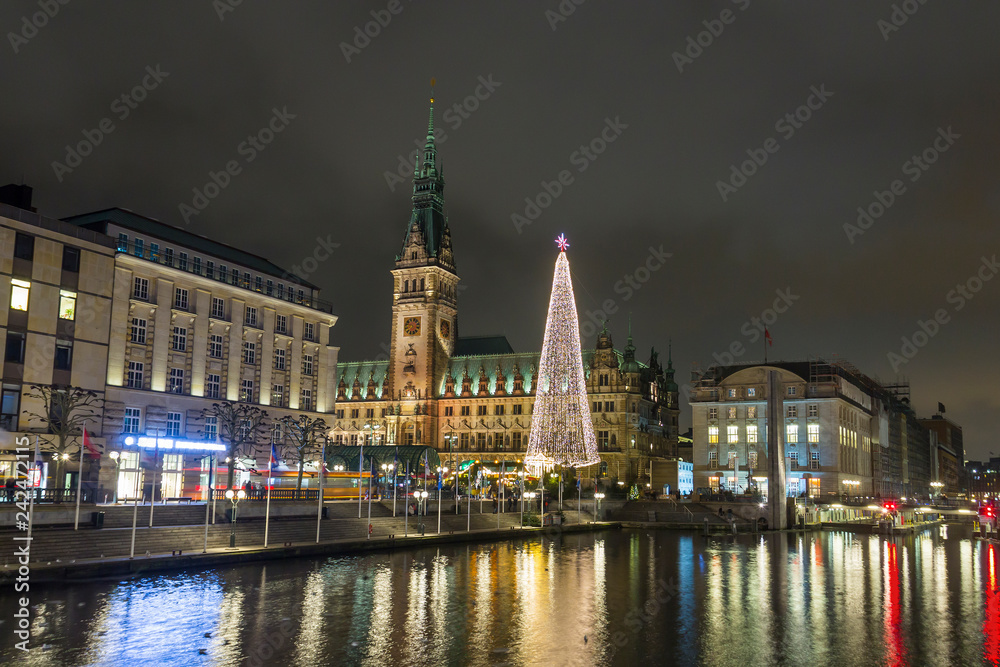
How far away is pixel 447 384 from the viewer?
582 feet

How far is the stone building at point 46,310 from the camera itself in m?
66.7

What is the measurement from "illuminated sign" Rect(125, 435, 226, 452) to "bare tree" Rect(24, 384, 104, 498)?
387 centimetres

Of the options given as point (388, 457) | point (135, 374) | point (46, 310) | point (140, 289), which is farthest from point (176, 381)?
point (388, 457)

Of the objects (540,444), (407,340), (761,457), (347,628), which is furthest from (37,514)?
(407,340)

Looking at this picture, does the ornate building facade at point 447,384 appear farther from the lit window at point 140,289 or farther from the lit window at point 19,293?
the lit window at point 19,293

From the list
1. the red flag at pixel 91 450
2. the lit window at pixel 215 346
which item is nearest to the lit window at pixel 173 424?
the lit window at pixel 215 346

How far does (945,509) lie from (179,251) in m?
138

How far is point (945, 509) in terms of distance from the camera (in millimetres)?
153500

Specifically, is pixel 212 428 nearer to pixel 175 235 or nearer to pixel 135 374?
pixel 135 374

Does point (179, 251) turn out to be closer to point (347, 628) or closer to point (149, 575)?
point (149, 575)

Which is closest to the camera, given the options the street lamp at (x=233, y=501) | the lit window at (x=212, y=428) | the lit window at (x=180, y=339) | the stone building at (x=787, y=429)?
the street lamp at (x=233, y=501)

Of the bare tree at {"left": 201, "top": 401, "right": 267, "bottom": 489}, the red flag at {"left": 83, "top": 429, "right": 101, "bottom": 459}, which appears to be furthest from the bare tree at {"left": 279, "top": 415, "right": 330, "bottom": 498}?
the red flag at {"left": 83, "top": 429, "right": 101, "bottom": 459}

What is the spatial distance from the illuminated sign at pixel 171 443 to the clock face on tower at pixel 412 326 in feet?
304

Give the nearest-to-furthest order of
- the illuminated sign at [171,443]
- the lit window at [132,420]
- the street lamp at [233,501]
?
the street lamp at [233,501] < the illuminated sign at [171,443] < the lit window at [132,420]
